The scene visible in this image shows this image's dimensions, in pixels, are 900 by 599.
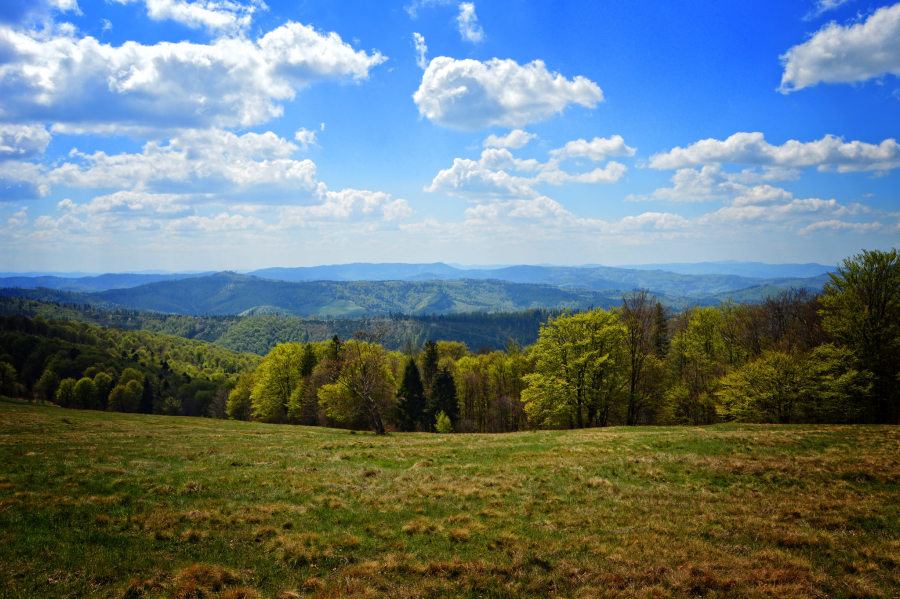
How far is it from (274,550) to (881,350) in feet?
162

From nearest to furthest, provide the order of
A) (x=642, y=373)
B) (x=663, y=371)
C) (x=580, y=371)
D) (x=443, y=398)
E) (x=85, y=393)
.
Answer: (x=580, y=371), (x=642, y=373), (x=663, y=371), (x=443, y=398), (x=85, y=393)

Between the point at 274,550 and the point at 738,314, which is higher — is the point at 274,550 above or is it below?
below

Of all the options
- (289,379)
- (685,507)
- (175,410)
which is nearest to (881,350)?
(685,507)

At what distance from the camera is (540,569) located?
10188 mm

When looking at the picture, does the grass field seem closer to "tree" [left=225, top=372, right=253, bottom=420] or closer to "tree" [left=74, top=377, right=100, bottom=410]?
"tree" [left=225, top=372, right=253, bottom=420]

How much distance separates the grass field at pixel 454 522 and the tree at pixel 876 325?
16.9 m

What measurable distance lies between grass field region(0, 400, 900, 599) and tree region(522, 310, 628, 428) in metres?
18.7

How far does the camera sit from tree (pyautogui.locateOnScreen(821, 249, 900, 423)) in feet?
115

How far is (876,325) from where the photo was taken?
35.6 metres

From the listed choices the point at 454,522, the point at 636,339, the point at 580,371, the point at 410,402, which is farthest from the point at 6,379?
the point at 636,339

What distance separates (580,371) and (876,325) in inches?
1009

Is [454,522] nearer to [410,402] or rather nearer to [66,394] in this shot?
[410,402]

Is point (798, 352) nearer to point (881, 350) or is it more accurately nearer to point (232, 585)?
point (881, 350)

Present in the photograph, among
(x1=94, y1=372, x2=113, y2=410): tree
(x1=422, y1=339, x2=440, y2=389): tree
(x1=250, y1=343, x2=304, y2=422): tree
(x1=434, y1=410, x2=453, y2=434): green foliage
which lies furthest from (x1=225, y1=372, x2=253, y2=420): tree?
Answer: (x1=434, y1=410, x2=453, y2=434): green foliage
